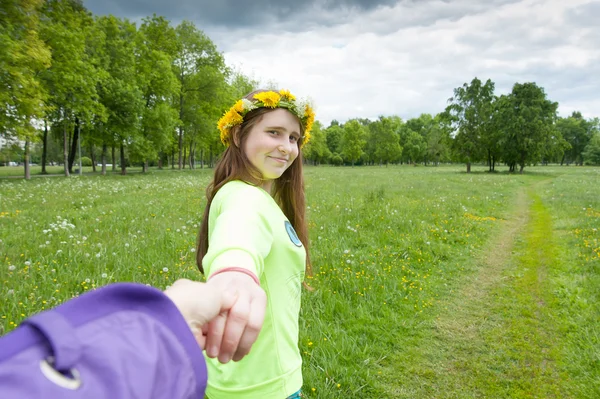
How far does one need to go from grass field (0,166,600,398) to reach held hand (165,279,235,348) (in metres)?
3.14

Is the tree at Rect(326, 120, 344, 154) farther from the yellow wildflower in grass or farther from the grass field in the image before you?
the yellow wildflower in grass

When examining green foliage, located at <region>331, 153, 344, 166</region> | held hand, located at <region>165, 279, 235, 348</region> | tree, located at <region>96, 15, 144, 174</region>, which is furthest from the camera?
green foliage, located at <region>331, 153, 344, 166</region>

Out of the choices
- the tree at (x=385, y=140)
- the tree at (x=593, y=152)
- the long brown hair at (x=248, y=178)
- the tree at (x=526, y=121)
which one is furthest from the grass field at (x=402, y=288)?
the tree at (x=593, y=152)

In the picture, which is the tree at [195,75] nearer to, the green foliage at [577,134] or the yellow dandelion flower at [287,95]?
the yellow dandelion flower at [287,95]

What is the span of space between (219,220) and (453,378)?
3728 millimetres

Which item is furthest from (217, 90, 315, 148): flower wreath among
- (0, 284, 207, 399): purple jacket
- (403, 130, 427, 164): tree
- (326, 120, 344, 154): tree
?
(326, 120, 344, 154): tree

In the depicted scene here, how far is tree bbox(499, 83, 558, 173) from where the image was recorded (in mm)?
40312

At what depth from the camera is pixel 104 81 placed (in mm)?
30219

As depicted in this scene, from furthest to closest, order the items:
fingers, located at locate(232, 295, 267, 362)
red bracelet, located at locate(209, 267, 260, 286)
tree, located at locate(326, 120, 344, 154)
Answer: tree, located at locate(326, 120, 344, 154), red bracelet, located at locate(209, 267, 260, 286), fingers, located at locate(232, 295, 267, 362)

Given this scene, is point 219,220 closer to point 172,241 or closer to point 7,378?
point 7,378

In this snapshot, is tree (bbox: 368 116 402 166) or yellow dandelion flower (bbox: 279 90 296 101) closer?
yellow dandelion flower (bbox: 279 90 296 101)

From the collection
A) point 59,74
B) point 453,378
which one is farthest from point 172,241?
point 59,74

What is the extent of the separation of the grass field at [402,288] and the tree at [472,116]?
122 feet

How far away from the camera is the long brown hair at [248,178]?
2.04 metres
